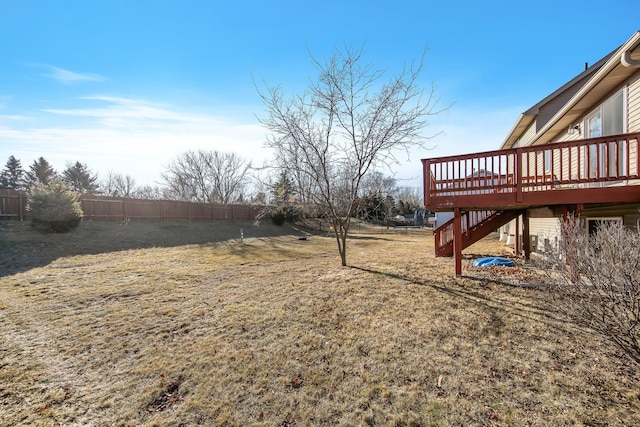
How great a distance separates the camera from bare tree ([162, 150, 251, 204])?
120 feet

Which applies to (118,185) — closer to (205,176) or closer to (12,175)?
(12,175)

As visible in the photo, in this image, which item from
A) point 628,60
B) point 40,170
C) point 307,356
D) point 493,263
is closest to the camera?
point 307,356

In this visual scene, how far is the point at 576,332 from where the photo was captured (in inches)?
154

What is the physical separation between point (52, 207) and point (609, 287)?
56.2 feet

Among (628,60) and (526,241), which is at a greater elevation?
(628,60)

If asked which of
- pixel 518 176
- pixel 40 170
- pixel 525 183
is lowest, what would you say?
pixel 525 183

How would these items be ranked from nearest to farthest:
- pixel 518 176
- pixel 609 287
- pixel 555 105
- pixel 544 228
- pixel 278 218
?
pixel 609 287 < pixel 518 176 < pixel 544 228 < pixel 555 105 < pixel 278 218

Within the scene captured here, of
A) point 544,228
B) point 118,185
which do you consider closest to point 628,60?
point 544,228

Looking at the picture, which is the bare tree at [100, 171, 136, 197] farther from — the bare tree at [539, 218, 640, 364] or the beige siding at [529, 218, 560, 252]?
the bare tree at [539, 218, 640, 364]

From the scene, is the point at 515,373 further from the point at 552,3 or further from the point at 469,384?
the point at 552,3

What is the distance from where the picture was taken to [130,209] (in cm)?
1834

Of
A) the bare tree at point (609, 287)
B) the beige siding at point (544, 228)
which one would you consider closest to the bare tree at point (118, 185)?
the beige siding at point (544, 228)

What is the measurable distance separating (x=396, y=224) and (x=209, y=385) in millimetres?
39169

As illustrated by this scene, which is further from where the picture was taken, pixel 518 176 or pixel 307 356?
pixel 518 176
